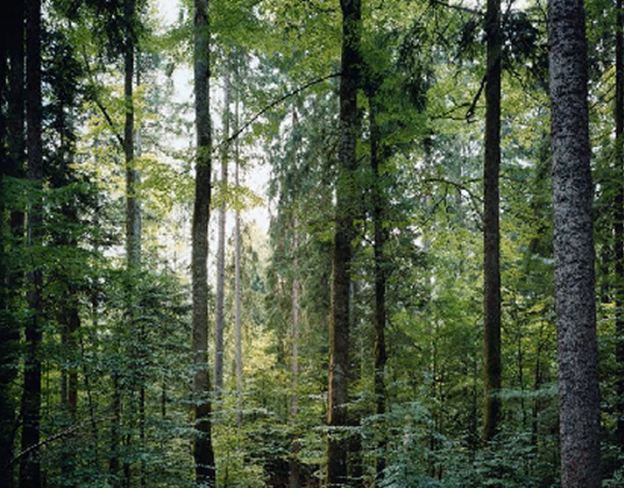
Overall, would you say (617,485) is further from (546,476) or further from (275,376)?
(275,376)

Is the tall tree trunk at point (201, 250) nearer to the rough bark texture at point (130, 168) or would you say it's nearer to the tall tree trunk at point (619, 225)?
the rough bark texture at point (130, 168)

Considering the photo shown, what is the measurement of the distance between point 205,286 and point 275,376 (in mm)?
10452

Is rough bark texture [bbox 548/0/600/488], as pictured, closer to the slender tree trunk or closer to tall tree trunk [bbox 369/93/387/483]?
tall tree trunk [bbox 369/93/387/483]

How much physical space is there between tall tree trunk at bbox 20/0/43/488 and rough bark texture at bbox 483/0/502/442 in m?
6.48

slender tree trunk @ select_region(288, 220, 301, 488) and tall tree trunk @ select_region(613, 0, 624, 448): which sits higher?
tall tree trunk @ select_region(613, 0, 624, 448)

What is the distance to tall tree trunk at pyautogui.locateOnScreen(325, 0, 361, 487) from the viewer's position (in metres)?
8.34

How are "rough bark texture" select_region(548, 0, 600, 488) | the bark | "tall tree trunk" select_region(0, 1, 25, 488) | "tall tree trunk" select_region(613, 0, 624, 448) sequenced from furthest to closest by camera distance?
the bark < "tall tree trunk" select_region(613, 0, 624, 448) < "tall tree trunk" select_region(0, 1, 25, 488) < "rough bark texture" select_region(548, 0, 600, 488)

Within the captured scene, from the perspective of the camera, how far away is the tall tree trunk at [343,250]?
8344mm

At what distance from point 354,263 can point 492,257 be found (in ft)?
7.69

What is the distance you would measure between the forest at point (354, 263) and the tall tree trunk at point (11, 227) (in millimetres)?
52

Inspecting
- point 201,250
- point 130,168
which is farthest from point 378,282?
point 130,168

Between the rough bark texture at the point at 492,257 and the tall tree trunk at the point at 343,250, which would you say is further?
the tall tree trunk at the point at 343,250

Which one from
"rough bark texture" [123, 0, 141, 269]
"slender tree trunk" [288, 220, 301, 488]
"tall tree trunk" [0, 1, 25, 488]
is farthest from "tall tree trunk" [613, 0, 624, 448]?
"slender tree trunk" [288, 220, 301, 488]

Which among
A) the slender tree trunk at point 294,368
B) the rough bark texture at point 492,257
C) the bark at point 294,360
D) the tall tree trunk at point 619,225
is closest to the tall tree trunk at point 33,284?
the rough bark texture at point 492,257
